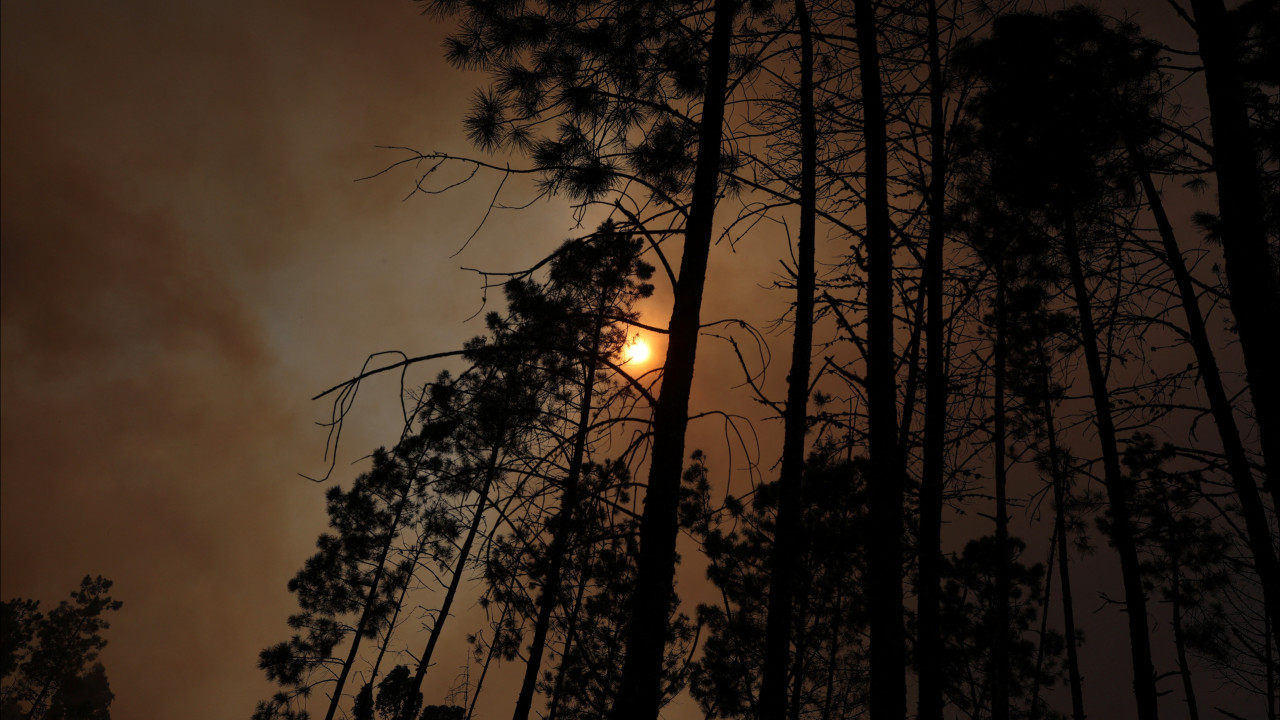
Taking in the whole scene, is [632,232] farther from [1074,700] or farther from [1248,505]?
[1074,700]

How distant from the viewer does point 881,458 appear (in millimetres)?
3211

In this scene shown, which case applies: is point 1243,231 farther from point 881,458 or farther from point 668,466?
point 668,466

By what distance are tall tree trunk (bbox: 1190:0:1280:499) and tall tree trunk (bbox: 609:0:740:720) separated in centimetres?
323

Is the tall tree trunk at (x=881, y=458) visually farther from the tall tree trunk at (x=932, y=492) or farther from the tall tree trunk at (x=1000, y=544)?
the tall tree trunk at (x=1000, y=544)

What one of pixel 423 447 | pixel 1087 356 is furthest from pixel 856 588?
pixel 423 447

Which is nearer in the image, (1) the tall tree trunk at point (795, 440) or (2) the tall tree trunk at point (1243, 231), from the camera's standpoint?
(2) the tall tree trunk at point (1243, 231)

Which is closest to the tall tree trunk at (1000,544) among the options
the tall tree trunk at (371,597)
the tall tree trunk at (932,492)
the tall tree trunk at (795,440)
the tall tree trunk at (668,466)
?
the tall tree trunk at (932,492)

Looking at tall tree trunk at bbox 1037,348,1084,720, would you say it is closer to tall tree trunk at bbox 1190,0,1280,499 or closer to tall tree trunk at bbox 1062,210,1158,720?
tall tree trunk at bbox 1062,210,1158,720

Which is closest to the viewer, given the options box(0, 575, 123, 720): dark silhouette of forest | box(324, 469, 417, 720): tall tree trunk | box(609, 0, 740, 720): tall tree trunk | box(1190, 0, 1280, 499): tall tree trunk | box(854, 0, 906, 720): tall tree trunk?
box(609, 0, 740, 720): tall tree trunk

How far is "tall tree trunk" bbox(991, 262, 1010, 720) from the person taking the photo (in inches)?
174

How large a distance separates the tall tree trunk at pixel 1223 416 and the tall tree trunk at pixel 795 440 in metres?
3.14

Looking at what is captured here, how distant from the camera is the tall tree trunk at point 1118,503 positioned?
675cm

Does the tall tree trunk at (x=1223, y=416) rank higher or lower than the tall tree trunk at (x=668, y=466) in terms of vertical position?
higher

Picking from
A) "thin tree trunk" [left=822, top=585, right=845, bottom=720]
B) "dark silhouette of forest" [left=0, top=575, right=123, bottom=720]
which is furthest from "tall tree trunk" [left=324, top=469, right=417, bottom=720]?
"dark silhouette of forest" [left=0, top=575, right=123, bottom=720]
